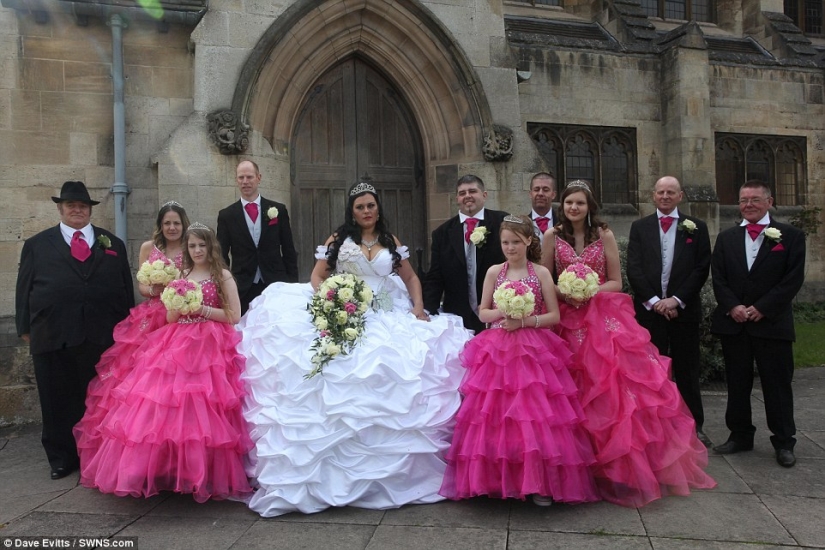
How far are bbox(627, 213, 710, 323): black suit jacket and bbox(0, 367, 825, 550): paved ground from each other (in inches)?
53.9

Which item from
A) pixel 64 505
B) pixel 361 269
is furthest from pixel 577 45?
pixel 64 505

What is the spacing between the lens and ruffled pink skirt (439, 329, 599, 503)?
3.85 m

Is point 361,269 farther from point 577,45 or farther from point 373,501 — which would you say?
point 577,45

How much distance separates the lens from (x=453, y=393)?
14.1 feet

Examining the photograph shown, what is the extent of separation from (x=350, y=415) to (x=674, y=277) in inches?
118

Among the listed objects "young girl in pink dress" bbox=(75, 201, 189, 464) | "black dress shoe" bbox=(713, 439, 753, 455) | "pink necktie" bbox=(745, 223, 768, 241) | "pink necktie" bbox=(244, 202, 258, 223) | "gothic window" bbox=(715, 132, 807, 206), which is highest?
"gothic window" bbox=(715, 132, 807, 206)

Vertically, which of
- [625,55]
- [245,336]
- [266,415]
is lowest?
[266,415]

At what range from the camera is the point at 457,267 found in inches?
217

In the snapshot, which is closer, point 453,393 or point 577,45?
point 453,393

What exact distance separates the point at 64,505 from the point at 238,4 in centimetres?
532

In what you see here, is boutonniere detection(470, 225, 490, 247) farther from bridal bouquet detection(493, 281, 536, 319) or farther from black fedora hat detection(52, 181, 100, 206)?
black fedora hat detection(52, 181, 100, 206)

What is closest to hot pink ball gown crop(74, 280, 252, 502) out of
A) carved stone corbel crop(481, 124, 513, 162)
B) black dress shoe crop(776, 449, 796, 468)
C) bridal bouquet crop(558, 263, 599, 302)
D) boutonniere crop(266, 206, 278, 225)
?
boutonniere crop(266, 206, 278, 225)

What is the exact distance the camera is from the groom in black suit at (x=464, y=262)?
5465mm

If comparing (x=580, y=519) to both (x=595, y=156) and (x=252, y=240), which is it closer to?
(x=252, y=240)
